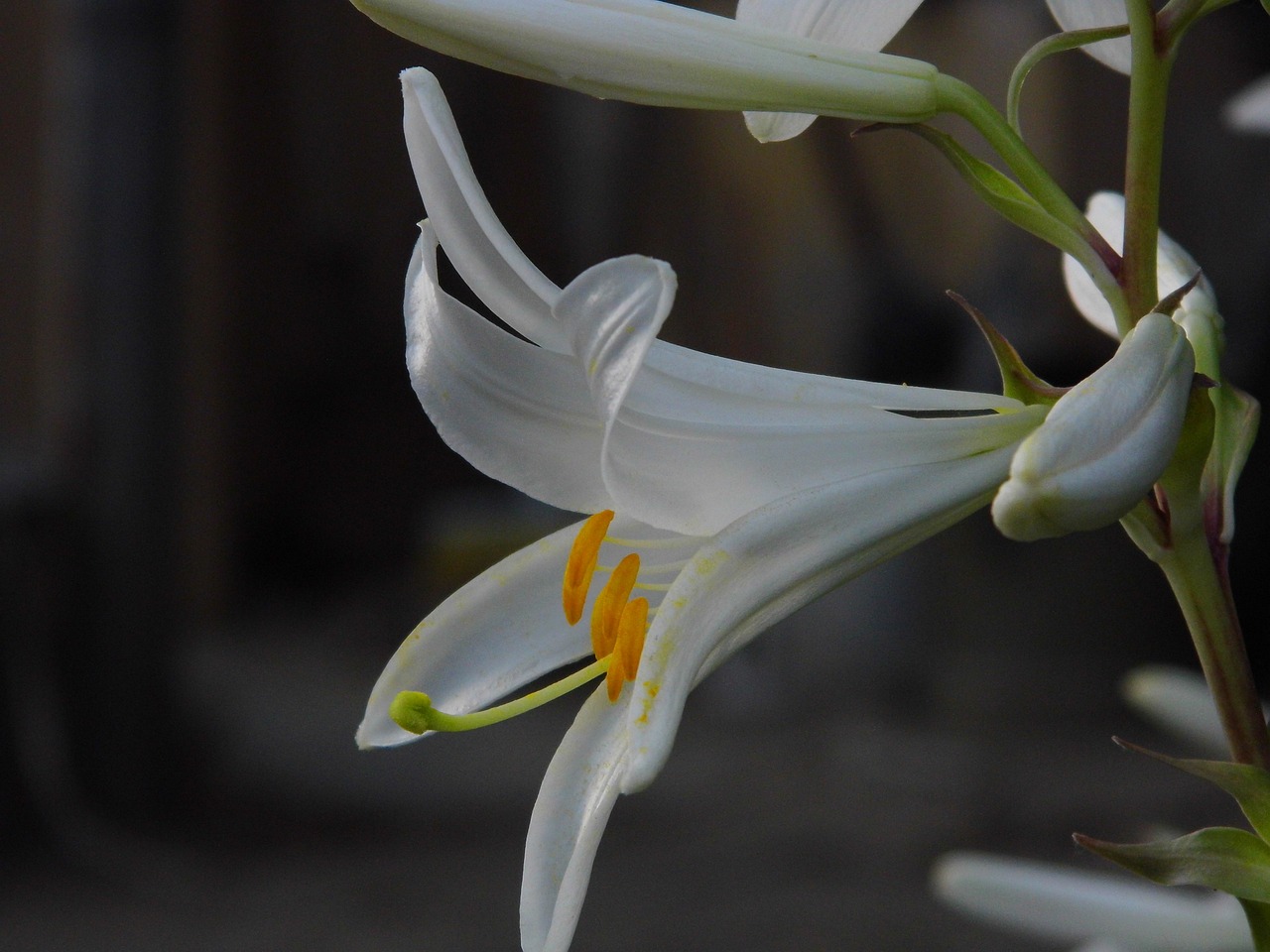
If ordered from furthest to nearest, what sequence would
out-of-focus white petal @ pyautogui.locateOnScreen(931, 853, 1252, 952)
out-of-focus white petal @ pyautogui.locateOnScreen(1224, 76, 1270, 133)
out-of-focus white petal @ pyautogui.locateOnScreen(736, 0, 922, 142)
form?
out-of-focus white petal @ pyautogui.locateOnScreen(1224, 76, 1270, 133) < out-of-focus white petal @ pyautogui.locateOnScreen(931, 853, 1252, 952) < out-of-focus white petal @ pyautogui.locateOnScreen(736, 0, 922, 142)

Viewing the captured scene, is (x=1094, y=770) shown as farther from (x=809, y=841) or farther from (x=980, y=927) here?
(x=809, y=841)

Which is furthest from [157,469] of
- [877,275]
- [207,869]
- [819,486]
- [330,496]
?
[819,486]

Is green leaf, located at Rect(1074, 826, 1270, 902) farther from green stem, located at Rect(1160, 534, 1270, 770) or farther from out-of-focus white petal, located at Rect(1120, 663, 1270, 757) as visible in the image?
out-of-focus white petal, located at Rect(1120, 663, 1270, 757)

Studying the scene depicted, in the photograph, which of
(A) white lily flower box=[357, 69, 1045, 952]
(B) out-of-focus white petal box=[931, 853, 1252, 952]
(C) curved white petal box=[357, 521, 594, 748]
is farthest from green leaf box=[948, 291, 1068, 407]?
(B) out-of-focus white petal box=[931, 853, 1252, 952]

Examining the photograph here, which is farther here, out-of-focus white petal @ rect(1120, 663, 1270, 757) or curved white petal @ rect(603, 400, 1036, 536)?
out-of-focus white petal @ rect(1120, 663, 1270, 757)

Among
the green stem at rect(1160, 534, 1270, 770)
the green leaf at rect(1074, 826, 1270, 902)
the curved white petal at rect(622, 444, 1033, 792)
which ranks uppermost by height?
the curved white petal at rect(622, 444, 1033, 792)

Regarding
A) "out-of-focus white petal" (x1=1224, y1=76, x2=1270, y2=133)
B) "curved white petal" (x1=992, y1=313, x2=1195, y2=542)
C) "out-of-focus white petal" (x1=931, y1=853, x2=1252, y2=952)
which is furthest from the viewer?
"out-of-focus white petal" (x1=1224, y1=76, x2=1270, y2=133)

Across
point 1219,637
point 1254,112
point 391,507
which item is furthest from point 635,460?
point 391,507

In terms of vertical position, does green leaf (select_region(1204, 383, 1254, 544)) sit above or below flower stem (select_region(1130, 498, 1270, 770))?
above
